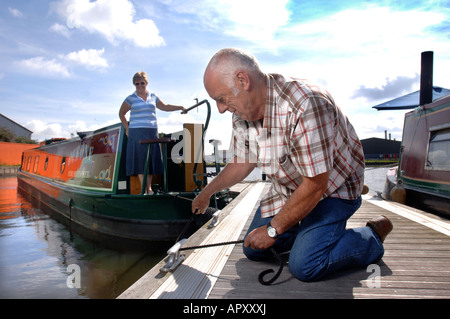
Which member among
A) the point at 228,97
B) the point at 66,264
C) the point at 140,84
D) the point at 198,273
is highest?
the point at 140,84

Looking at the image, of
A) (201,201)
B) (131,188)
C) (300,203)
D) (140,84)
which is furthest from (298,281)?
(131,188)

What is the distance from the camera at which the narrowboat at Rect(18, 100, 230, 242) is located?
4.49 m

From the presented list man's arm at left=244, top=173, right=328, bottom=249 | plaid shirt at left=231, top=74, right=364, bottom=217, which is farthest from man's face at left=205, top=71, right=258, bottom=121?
man's arm at left=244, top=173, right=328, bottom=249

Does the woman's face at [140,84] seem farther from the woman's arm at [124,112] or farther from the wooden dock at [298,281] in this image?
the wooden dock at [298,281]

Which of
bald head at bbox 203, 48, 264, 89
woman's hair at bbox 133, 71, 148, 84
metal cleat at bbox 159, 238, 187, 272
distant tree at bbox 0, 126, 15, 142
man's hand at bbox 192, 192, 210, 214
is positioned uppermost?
distant tree at bbox 0, 126, 15, 142

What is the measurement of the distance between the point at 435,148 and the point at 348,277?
5269 mm

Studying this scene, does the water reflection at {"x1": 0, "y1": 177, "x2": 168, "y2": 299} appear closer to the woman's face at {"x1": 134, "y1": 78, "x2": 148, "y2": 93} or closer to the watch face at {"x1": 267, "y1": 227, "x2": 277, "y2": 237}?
the woman's face at {"x1": 134, "y1": 78, "x2": 148, "y2": 93}

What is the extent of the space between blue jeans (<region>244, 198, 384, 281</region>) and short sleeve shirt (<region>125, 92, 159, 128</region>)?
310 centimetres

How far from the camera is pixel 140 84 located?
4.37 metres

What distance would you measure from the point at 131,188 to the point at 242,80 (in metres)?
3.71

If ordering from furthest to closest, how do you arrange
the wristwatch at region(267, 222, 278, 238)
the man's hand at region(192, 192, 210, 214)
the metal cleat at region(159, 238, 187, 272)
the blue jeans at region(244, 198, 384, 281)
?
1. the man's hand at region(192, 192, 210, 214)
2. the metal cleat at region(159, 238, 187, 272)
3. the blue jeans at region(244, 198, 384, 281)
4. the wristwatch at region(267, 222, 278, 238)

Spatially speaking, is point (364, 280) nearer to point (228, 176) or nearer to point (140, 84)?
point (228, 176)

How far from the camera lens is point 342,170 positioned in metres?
1.77

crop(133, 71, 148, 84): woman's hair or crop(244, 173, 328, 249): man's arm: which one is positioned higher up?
crop(133, 71, 148, 84): woman's hair
